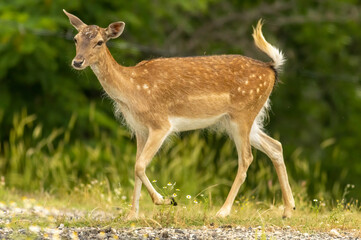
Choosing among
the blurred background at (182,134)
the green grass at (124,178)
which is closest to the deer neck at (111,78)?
the green grass at (124,178)

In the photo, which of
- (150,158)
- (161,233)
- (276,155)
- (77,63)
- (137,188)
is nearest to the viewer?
(161,233)

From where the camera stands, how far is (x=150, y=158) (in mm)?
7465

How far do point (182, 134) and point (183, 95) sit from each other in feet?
5.30

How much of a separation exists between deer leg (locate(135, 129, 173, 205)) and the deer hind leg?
1388mm

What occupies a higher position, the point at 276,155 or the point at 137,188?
the point at 276,155

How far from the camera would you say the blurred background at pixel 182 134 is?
11.7 m

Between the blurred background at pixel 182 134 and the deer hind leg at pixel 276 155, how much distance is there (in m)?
1.00

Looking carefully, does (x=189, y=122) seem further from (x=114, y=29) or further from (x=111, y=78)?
(x=114, y=29)

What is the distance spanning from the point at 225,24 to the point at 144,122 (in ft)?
32.2

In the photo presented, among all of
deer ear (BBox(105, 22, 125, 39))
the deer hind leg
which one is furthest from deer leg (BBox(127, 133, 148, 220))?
the deer hind leg

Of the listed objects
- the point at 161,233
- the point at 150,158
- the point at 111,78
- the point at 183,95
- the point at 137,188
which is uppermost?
the point at 111,78

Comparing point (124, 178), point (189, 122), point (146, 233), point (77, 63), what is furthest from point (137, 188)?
point (124, 178)

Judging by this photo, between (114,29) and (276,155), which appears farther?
(276,155)

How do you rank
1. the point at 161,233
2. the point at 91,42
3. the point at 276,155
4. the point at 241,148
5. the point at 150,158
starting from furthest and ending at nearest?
the point at 276,155
the point at 241,148
the point at 150,158
the point at 91,42
the point at 161,233
